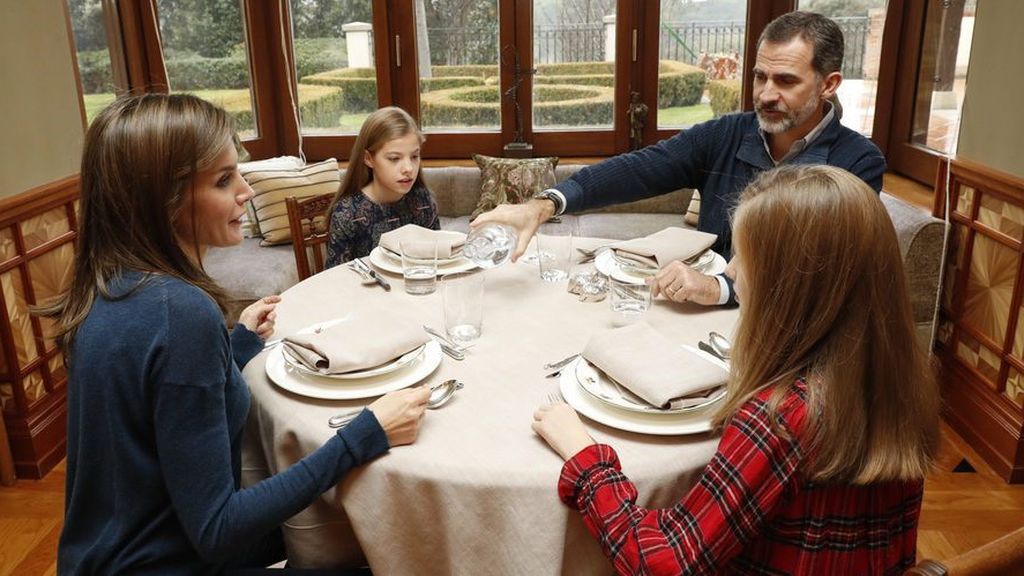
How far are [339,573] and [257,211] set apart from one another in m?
2.84

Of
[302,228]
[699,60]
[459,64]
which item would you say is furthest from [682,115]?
[302,228]

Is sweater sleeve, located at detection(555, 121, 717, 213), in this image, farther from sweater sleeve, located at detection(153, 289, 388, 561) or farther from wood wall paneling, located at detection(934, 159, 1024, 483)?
sweater sleeve, located at detection(153, 289, 388, 561)

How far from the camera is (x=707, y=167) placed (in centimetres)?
238

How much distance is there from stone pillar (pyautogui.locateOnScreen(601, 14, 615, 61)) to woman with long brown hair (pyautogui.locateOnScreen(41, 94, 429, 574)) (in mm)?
3585

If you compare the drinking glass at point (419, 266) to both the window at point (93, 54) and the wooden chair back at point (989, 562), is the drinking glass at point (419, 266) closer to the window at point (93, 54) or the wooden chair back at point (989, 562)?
the wooden chair back at point (989, 562)

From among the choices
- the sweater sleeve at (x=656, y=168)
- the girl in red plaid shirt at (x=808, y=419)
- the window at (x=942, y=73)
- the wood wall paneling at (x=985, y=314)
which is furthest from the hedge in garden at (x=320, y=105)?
the girl in red plaid shirt at (x=808, y=419)

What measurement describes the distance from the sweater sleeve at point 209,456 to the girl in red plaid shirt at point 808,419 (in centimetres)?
39

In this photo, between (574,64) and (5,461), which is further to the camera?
(574,64)

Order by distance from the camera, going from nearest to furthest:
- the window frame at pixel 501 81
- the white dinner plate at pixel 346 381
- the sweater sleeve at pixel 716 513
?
the sweater sleeve at pixel 716 513 < the white dinner plate at pixel 346 381 < the window frame at pixel 501 81

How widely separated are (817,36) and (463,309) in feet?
4.12

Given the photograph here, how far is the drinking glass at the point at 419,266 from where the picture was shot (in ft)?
5.99

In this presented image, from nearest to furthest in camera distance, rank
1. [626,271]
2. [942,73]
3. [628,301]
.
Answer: [628,301], [626,271], [942,73]

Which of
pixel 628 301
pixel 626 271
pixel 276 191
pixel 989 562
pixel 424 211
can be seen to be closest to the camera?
pixel 989 562

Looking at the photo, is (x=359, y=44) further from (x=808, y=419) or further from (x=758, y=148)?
(x=808, y=419)
